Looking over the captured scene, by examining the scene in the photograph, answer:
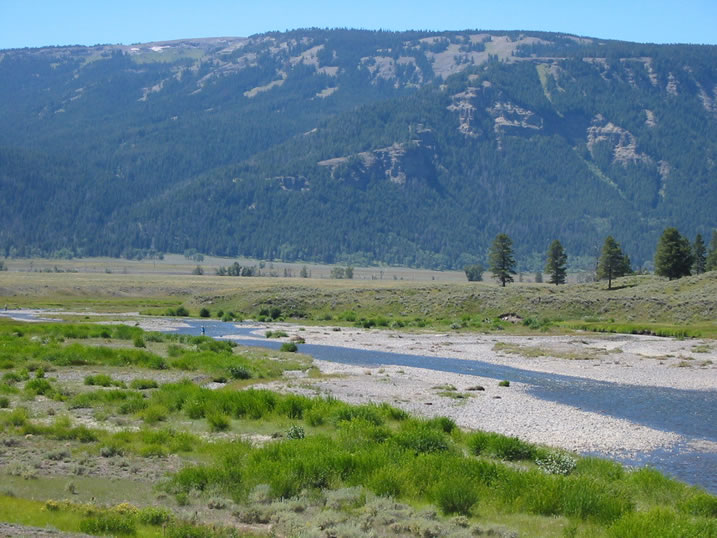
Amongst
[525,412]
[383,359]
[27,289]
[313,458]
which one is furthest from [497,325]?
[27,289]

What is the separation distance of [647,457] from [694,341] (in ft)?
125

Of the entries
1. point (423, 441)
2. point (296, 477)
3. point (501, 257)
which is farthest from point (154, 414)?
point (501, 257)

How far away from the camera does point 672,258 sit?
102m

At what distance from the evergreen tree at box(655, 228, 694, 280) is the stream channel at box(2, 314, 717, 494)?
2426 inches

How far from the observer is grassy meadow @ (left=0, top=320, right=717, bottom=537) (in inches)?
595

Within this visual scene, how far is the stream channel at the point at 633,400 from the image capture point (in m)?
21.8

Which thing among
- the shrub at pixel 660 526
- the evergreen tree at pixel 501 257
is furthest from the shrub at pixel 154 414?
the evergreen tree at pixel 501 257

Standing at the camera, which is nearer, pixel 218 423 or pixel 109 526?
pixel 109 526

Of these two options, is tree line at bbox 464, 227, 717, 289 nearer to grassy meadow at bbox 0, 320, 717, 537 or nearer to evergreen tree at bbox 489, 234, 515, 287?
evergreen tree at bbox 489, 234, 515, 287

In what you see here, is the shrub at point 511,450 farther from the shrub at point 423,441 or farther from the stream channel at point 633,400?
the stream channel at point 633,400

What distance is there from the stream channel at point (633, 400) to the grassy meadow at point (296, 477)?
3.12m

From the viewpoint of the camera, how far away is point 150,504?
16250mm

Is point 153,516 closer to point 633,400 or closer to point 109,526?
point 109,526

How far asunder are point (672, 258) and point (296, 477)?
309 feet
